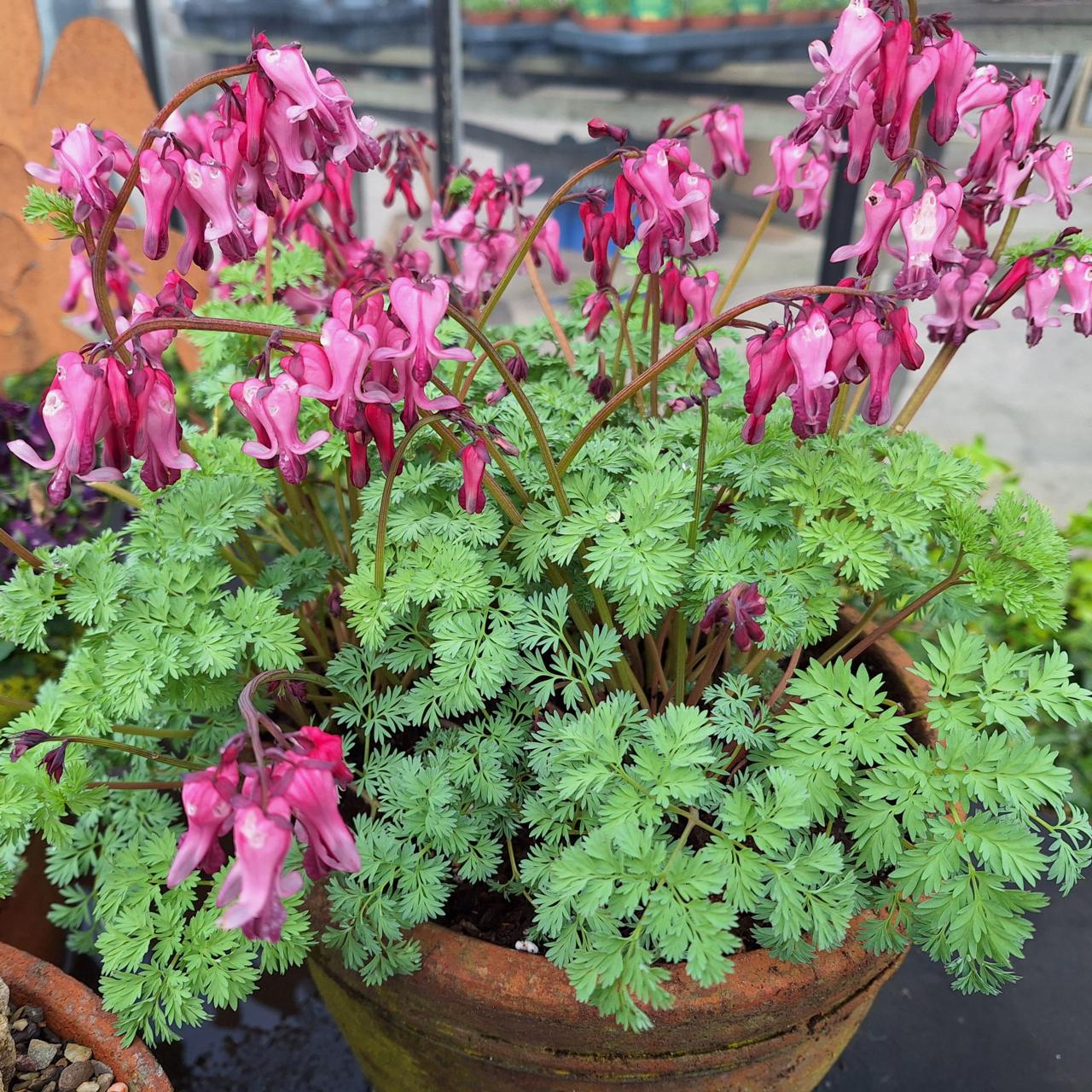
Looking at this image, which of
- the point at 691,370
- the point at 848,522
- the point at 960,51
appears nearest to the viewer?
the point at 960,51

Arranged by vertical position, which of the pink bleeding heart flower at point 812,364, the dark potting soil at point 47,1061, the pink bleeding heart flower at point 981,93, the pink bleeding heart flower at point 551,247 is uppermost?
the pink bleeding heart flower at point 981,93

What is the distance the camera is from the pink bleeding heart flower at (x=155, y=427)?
35.4 inches

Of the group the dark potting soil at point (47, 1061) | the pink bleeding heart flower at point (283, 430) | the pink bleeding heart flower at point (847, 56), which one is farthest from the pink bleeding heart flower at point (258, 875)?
the pink bleeding heart flower at point (847, 56)

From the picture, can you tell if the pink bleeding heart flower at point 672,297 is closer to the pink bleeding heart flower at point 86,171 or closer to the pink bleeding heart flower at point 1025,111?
the pink bleeding heart flower at point 1025,111

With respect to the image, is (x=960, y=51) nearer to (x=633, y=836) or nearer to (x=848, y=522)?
(x=848, y=522)

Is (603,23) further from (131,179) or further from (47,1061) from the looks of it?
(47,1061)

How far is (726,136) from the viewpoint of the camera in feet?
4.61

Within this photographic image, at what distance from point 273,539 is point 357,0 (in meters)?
2.48

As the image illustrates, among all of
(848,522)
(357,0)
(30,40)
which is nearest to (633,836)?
(848,522)

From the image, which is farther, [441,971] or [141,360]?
[441,971]

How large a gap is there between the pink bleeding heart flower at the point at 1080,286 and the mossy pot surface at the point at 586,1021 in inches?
28.3

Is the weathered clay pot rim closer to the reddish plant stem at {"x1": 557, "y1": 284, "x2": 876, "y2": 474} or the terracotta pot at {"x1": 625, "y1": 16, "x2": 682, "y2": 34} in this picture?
the reddish plant stem at {"x1": 557, "y1": 284, "x2": 876, "y2": 474}

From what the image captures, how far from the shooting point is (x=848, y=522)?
1.13 meters

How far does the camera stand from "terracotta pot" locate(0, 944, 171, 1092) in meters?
1.09
